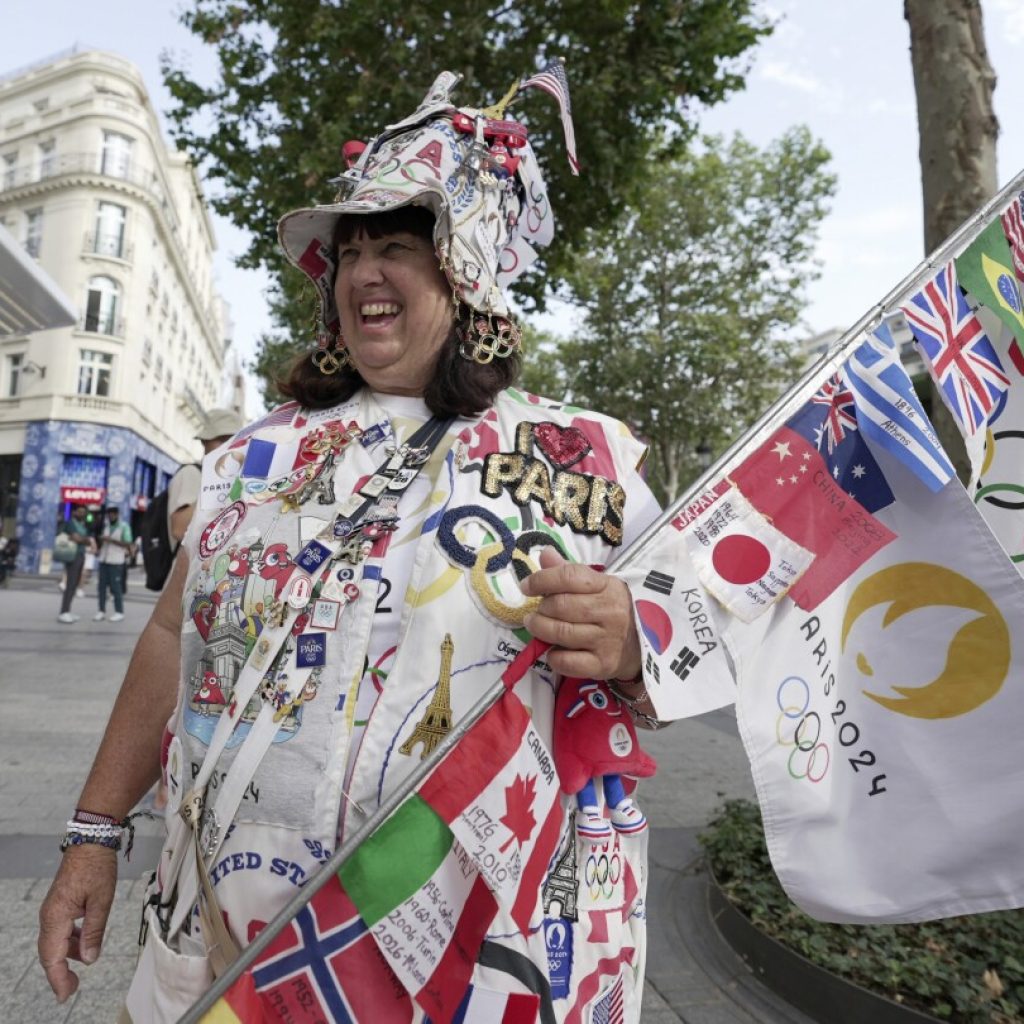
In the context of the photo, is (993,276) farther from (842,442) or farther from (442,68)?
(442,68)

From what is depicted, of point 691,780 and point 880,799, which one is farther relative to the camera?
point 691,780

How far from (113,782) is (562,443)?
3.50 ft

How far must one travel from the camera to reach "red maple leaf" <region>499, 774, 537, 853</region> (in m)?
1.28

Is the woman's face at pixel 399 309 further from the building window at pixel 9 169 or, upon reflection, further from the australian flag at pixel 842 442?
the building window at pixel 9 169

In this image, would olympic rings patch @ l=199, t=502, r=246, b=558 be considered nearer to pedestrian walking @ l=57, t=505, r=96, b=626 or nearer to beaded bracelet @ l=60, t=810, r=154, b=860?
beaded bracelet @ l=60, t=810, r=154, b=860

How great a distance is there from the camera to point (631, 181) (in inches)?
342

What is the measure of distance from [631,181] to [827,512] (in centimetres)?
789

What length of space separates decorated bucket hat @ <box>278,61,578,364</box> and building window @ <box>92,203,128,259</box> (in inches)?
1271

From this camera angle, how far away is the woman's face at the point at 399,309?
1660mm

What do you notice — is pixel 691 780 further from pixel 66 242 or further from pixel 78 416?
pixel 66 242

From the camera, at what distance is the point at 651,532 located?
1392mm

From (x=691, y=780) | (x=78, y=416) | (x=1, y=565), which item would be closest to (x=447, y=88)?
(x=691, y=780)

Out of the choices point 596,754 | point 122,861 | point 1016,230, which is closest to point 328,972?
point 596,754

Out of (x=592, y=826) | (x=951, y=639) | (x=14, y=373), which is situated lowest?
(x=592, y=826)
